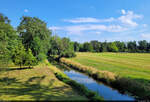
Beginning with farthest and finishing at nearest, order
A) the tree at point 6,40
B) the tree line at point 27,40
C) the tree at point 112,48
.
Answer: the tree at point 112,48 → the tree line at point 27,40 → the tree at point 6,40

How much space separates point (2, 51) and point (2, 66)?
200 cm

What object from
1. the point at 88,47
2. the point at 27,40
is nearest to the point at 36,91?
the point at 27,40

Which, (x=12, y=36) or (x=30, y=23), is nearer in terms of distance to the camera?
(x=12, y=36)

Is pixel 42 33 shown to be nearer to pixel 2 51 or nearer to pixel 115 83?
pixel 2 51

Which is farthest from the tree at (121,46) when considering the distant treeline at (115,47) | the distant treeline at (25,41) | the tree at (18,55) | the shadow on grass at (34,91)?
the shadow on grass at (34,91)

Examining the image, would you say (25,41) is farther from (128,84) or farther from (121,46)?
(121,46)

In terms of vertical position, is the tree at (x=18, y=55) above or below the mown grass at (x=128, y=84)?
above

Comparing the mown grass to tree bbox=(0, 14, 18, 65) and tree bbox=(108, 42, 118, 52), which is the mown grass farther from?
tree bbox=(108, 42, 118, 52)

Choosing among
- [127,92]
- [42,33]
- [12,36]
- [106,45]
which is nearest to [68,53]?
[42,33]

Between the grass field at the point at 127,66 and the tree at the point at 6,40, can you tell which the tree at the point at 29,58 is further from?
the grass field at the point at 127,66

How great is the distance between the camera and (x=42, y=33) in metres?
25.7

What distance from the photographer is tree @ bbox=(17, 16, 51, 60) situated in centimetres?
2297

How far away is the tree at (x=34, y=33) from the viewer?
22969 millimetres

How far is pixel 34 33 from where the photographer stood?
23922mm
